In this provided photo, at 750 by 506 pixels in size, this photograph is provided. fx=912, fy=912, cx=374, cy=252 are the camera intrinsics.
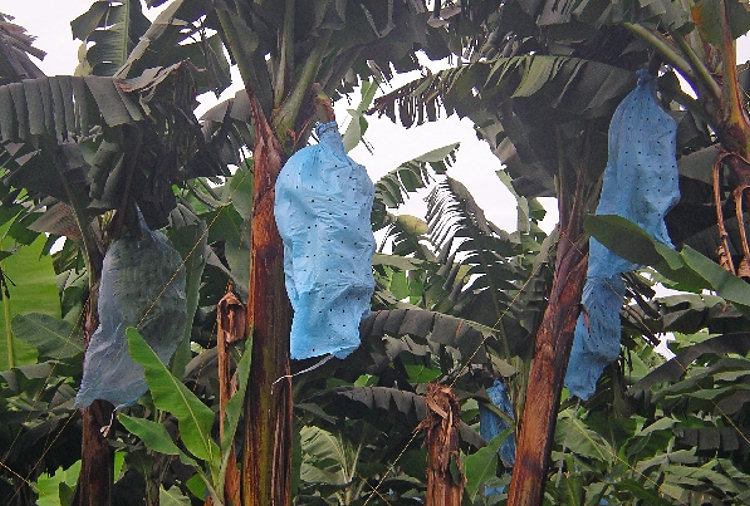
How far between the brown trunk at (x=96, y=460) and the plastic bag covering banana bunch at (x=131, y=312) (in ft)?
0.52

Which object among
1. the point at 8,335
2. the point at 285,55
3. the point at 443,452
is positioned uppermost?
the point at 285,55

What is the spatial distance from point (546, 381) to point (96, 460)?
2151mm

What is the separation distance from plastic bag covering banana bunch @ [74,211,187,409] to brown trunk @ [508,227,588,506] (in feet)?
5.82

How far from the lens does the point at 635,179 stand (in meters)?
4.05

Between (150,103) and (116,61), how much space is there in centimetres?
105

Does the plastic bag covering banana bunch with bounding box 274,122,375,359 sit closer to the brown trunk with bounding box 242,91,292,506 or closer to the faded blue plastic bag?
the brown trunk with bounding box 242,91,292,506

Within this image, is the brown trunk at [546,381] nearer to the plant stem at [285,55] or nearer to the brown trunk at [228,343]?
the brown trunk at [228,343]

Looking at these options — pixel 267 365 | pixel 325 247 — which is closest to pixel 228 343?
pixel 267 365

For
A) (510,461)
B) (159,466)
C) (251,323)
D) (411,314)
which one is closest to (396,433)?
(510,461)

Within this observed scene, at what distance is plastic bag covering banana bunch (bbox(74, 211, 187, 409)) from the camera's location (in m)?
4.25

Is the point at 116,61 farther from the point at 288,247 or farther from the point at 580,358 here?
the point at 580,358

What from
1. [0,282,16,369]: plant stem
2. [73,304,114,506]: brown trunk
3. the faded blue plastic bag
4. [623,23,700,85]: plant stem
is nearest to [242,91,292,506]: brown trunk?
[73,304,114,506]: brown trunk

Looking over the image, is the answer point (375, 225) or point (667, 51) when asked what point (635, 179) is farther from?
point (375, 225)

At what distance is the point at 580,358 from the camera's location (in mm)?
4570
